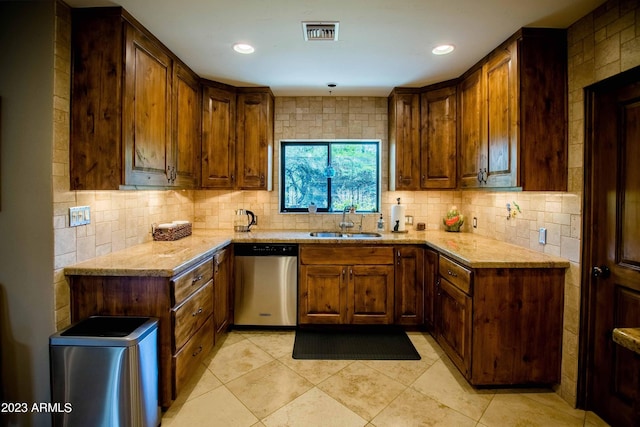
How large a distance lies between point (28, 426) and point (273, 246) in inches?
77.2

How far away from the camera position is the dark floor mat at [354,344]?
266 centimetres

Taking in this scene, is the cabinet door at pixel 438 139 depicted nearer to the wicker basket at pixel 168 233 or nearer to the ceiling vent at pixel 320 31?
the ceiling vent at pixel 320 31

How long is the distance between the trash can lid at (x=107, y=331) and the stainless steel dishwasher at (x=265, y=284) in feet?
4.03

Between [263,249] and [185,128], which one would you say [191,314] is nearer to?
[263,249]

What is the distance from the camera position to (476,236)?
3.21 m

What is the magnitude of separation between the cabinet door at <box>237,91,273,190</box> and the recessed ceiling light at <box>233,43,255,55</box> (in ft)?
2.71

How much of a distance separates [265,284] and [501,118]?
2458 mm

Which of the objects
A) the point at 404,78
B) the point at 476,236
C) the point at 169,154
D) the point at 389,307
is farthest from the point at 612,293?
the point at 169,154

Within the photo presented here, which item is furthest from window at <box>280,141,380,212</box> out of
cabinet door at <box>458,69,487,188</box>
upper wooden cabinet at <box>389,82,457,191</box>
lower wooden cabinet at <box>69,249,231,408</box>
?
lower wooden cabinet at <box>69,249,231,408</box>

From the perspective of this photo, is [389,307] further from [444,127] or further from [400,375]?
[444,127]

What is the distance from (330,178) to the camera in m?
3.77

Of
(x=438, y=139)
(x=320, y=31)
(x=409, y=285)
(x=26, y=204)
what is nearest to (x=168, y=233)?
(x=26, y=204)

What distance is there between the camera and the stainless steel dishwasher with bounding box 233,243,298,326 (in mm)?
3049

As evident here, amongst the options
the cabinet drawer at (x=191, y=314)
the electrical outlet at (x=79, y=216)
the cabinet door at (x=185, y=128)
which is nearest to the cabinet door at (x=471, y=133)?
the cabinet drawer at (x=191, y=314)
